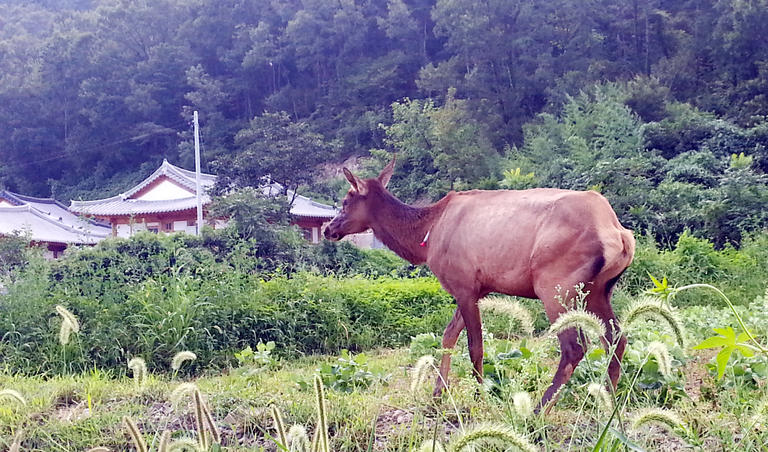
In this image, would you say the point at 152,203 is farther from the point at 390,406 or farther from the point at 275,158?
the point at 390,406

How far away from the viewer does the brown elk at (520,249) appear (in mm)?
3240

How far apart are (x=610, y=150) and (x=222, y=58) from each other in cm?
2745

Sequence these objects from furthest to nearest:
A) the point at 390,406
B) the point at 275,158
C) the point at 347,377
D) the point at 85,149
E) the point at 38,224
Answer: the point at 85,149
the point at 38,224
the point at 275,158
the point at 347,377
the point at 390,406

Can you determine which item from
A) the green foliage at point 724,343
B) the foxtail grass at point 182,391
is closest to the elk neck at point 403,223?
the foxtail grass at point 182,391

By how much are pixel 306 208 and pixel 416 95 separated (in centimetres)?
1240

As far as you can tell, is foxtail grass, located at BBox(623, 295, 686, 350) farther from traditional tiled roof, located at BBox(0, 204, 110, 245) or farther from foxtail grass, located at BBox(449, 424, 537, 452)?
traditional tiled roof, located at BBox(0, 204, 110, 245)

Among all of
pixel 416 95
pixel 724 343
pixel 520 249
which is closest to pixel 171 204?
pixel 416 95

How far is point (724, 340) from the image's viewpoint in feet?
4.37

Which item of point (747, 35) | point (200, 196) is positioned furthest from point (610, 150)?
point (200, 196)

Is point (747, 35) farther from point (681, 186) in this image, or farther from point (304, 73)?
point (304, 73)

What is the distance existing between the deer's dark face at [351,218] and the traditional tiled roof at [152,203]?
1788 centimetres

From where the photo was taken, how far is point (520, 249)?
3512mm

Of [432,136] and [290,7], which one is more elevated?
[290,7]

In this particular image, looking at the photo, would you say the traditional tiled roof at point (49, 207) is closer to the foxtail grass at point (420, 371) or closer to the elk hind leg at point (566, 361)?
the elk hind leg at point (566, 361)
